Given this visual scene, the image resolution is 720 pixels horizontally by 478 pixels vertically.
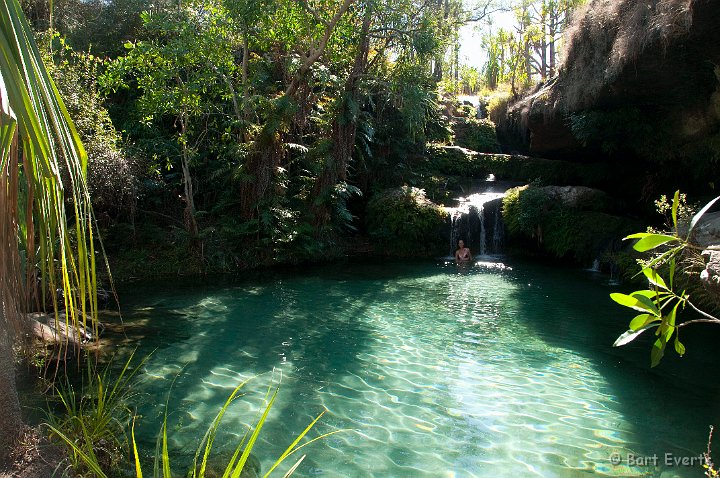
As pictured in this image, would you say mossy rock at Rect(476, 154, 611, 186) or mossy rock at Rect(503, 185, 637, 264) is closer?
mossy rock at Rect(503, 185, 637, 264)

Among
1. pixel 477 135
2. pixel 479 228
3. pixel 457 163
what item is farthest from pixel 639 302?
pixel 477 135

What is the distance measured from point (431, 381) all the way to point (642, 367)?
267 centimetres

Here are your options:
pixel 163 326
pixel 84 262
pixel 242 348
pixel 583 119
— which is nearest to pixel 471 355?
pixel 242 348

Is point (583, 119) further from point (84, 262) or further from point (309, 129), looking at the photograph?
point (84, 262)

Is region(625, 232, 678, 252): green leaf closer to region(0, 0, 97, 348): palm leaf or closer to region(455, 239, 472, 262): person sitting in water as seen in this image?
region(0, 0, 97, 348): palm leaf

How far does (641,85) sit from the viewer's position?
36.2 feet

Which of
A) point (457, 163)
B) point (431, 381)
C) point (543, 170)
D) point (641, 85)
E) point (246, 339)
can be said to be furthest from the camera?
point (457, 163)

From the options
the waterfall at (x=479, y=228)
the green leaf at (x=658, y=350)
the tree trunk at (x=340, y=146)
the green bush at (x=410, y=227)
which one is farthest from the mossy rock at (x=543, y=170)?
the green leaf at (x=658, y=350)

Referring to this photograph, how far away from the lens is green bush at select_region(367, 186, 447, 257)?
14875 mm

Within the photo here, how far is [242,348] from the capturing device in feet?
21.9

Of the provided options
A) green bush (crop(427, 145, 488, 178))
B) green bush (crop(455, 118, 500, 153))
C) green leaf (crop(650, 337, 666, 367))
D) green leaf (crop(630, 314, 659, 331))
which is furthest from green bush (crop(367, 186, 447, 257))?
green leaf (crop(630, 314, 659, 331))

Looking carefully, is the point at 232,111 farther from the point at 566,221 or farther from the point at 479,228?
the point at 566,221

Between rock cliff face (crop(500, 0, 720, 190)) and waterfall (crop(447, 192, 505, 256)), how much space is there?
9.36 feet

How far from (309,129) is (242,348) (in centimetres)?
1022
